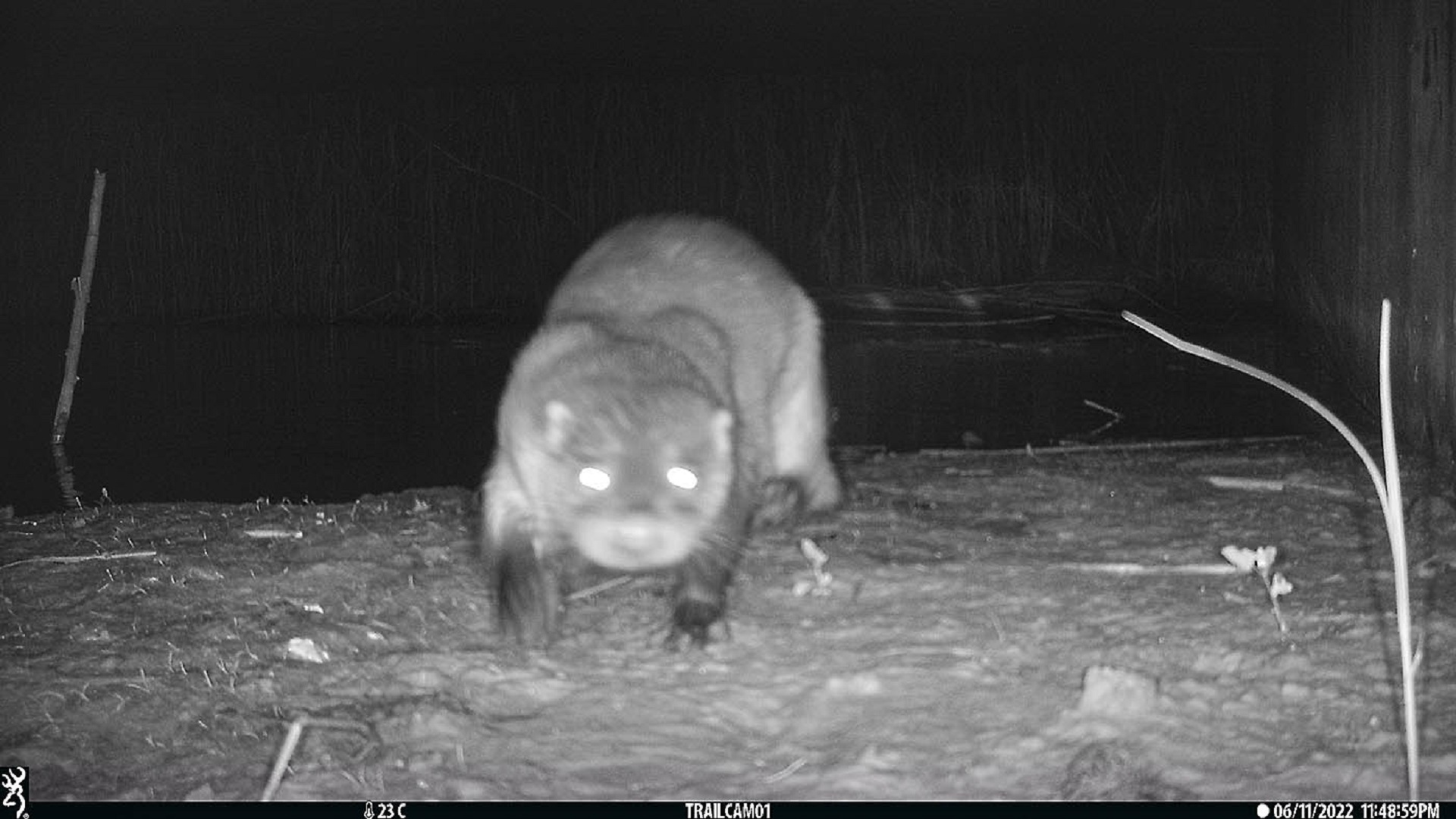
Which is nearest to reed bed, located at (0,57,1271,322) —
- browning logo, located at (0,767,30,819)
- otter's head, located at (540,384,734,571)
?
otter's head, located at (540,384,734,571)

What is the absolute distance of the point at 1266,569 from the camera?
11.8 ft

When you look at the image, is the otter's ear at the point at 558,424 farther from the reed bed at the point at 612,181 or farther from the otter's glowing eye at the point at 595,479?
the reed bed at the point at 612,181

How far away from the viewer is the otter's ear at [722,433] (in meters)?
3.74

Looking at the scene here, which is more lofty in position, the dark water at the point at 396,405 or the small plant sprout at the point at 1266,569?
the small plant sprout at the point at 1266,569

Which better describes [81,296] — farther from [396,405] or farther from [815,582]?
[815,582]

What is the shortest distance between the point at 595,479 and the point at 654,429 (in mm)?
193

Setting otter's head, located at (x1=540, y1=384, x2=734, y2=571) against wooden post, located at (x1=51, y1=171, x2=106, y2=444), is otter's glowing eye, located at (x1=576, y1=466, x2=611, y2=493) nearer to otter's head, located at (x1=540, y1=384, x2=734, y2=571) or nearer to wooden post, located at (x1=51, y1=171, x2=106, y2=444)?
otter's head, located at (x1=540, y1=384, x2=734, y2=571)

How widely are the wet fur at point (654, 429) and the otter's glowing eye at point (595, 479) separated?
0.8 inches

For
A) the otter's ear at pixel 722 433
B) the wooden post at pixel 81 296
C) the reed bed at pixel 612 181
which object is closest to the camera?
the otter's ear at pixel 722 433

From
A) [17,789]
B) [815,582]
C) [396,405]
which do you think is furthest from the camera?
[396,405]

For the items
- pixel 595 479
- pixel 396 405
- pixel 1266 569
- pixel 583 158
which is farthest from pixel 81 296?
pixel 583 158

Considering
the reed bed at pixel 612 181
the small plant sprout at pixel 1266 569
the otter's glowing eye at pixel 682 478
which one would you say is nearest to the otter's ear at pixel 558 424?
the otter's glowing eye at pixel 682 478

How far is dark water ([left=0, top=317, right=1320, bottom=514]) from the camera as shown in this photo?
6.97m

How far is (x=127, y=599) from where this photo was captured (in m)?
4.15
